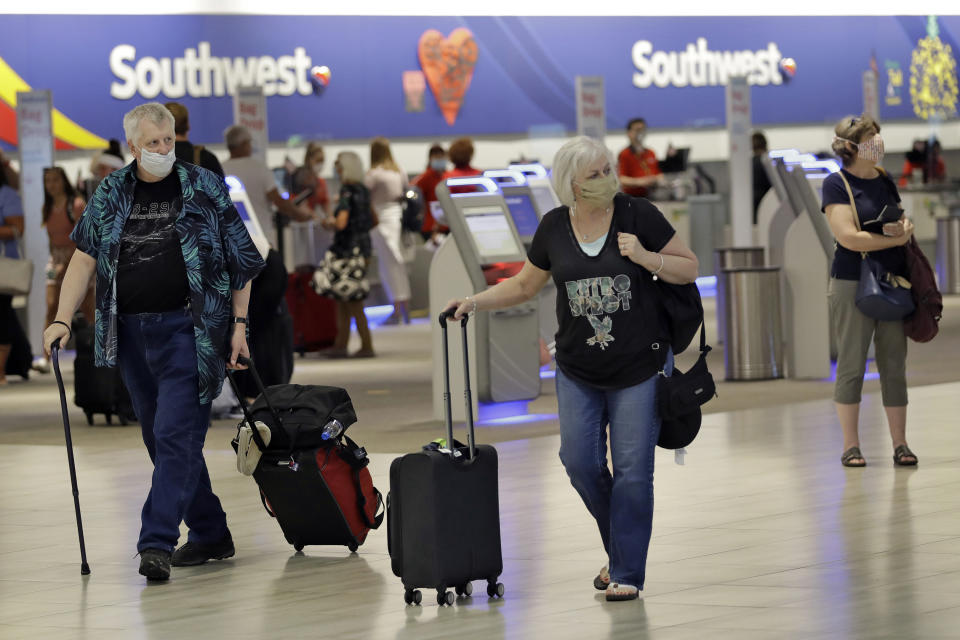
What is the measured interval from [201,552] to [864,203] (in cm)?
351

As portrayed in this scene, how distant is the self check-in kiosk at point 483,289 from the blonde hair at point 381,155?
800 centimetres

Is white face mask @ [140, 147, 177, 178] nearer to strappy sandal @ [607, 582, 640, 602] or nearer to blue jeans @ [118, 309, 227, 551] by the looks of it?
blue jeans @ [118, 309, 227, 551]

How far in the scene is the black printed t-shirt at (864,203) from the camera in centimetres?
854

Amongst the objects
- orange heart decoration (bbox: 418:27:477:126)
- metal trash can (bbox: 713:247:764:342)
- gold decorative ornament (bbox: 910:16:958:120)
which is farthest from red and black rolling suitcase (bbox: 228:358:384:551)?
gold decorative ornament (bbox: 910:16:958:120)

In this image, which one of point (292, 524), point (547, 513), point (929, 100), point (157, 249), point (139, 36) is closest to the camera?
point (157, 249)

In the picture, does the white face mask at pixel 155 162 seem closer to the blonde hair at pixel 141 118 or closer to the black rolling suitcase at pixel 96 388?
the blonde hair at pixel 141 118

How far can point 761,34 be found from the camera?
31344 millimetres

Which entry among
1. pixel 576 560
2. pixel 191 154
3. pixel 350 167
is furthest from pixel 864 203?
pixel 350 167

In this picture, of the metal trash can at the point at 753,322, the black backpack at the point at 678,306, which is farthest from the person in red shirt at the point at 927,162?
the black backpack at the point at 678,306

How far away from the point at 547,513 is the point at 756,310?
588cm

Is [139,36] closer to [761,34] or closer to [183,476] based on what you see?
[761,34]

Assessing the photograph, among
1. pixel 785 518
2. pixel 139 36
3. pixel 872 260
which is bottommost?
pixel 785 518

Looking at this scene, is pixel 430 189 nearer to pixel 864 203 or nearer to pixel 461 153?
pixel 461 153

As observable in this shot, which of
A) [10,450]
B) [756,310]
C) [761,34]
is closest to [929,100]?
[761,34]
